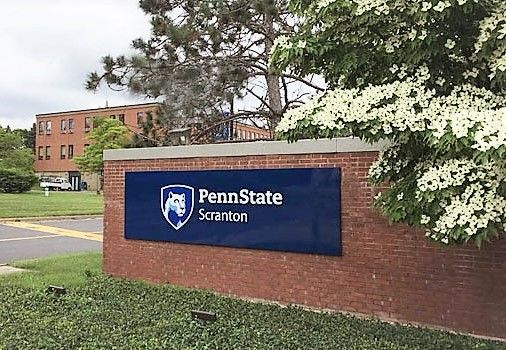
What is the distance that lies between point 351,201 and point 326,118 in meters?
2.91

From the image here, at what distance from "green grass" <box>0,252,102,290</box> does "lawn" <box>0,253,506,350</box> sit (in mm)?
555

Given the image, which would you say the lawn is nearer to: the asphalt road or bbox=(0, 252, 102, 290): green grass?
bbox=(0, 252, 102, 290): green grass

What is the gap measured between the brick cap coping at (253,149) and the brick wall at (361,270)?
0.08m

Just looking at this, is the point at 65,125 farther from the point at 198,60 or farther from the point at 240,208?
the point at 240,208

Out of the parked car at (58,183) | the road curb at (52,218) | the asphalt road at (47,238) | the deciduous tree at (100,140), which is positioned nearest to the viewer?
the asphalt road at (47,238)

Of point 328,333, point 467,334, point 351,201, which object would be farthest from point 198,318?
point 467,334

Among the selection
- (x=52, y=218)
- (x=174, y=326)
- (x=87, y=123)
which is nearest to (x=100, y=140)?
(x=87, y=123)

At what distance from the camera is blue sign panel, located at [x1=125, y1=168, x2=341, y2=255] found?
728cm

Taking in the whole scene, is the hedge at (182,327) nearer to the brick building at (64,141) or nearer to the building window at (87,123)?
the brick building at (64,141)

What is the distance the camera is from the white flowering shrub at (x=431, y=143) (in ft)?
12.0

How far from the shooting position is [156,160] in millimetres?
8969

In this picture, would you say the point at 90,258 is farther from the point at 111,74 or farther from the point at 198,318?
the point at 198,318

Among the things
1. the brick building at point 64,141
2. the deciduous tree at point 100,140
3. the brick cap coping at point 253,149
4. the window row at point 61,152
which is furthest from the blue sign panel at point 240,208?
the window row at point 61,152

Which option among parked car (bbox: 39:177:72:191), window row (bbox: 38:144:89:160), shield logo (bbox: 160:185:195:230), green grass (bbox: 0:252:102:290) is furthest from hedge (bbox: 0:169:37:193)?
shield logo (bbox: 160:185:195:230)
